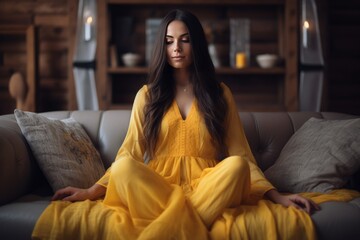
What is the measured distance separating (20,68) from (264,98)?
2.04 m

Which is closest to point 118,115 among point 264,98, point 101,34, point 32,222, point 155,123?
point 155,123

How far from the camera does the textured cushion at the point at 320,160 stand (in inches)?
71.6

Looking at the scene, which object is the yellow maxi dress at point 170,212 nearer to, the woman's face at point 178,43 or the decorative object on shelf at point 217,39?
the woman's face at point 178,43

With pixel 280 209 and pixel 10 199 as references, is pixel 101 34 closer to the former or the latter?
pixel 10 199

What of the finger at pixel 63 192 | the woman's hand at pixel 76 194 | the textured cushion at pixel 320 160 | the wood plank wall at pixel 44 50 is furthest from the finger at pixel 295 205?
the wood plank wall at pixel 44 50

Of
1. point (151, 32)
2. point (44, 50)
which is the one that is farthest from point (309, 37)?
point (44, 50)

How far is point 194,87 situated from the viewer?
6.34 ft

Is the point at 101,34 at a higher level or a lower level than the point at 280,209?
higher

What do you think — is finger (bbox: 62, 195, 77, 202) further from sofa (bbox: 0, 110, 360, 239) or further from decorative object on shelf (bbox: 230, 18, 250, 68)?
decorative object on shelf (bbox: 230, 18, 250, 68)

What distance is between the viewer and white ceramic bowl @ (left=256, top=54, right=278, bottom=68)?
327cm

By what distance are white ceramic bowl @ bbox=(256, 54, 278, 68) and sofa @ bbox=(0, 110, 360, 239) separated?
3.52 ft

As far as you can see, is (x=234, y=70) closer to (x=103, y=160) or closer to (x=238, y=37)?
(x=238, y=37)

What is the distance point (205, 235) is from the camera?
1358mm

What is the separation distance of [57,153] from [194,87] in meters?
0.65
